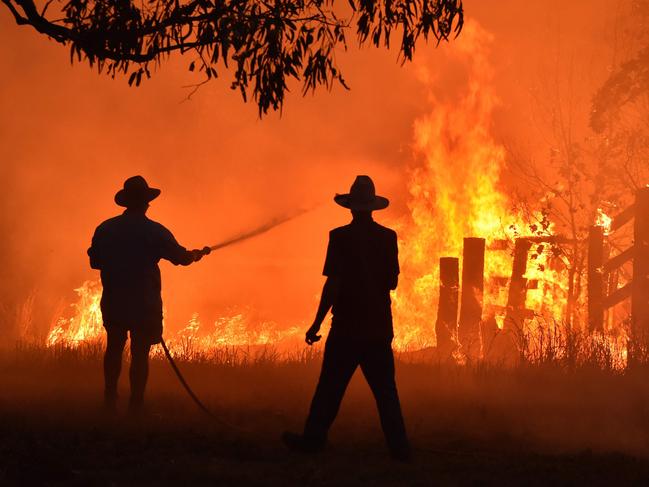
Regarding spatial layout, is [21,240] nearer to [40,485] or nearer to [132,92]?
[132,92]

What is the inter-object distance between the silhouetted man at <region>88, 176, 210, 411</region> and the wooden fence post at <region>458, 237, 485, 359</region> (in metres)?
6.59

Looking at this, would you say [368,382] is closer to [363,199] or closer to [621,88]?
[363,199]

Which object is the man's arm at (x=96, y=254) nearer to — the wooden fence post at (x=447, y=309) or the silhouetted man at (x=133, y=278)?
the silhouetted man at (x=133, y=278)

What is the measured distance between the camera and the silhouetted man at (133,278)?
8.45m

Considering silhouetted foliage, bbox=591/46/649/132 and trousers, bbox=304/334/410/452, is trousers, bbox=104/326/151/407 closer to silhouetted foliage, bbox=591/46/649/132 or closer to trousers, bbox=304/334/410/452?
trousers, bbox=304/334/410/452

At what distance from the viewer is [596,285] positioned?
13.8m

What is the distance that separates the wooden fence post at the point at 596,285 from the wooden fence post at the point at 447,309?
197 centimetres

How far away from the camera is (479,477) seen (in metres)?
6.71

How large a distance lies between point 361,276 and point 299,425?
86.1 inches

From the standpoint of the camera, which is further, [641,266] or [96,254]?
[641,266]

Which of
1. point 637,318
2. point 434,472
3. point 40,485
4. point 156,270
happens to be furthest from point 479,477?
point 637,318

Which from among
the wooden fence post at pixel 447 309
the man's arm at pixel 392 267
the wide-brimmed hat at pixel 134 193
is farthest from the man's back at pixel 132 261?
the wooden fence post at pixel 447 309

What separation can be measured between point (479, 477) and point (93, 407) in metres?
4.01

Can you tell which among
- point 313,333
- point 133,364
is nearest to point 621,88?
point 133,364
